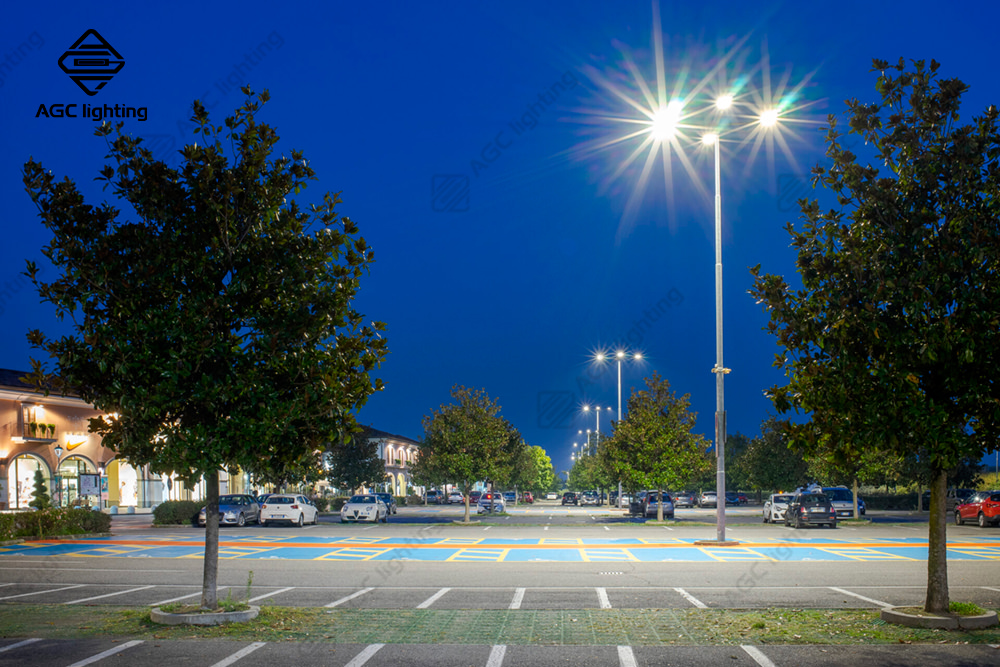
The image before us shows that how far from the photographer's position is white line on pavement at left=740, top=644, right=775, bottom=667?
805cm

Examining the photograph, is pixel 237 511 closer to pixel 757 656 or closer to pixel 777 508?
pixel 777 508

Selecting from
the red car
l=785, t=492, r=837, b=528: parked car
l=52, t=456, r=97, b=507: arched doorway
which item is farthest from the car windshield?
l=52, t=456, r=97, b=507: arched doorway

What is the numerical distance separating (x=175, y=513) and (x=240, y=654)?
3374 centimetres

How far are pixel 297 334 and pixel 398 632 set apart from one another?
405 cm

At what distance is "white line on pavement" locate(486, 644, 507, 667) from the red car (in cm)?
3694

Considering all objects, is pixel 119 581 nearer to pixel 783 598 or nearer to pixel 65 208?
pixel 65 208

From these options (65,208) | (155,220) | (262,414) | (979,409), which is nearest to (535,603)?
(262,414)

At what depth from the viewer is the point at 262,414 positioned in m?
10.1

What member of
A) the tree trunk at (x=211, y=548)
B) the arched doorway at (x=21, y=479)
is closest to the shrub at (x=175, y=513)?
the arched doorway at (x=21, y=479)

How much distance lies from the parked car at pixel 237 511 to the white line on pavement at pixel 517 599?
26.8m

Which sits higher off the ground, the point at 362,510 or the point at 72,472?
the point at 72,472

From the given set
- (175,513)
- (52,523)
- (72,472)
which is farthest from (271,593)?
(72,472)

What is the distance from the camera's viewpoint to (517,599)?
42.6 ft

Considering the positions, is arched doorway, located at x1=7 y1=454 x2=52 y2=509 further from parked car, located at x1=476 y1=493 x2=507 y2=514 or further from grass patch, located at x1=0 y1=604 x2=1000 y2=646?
grass patch, located at x1=0 y1=604 x2=1000 y2=646
